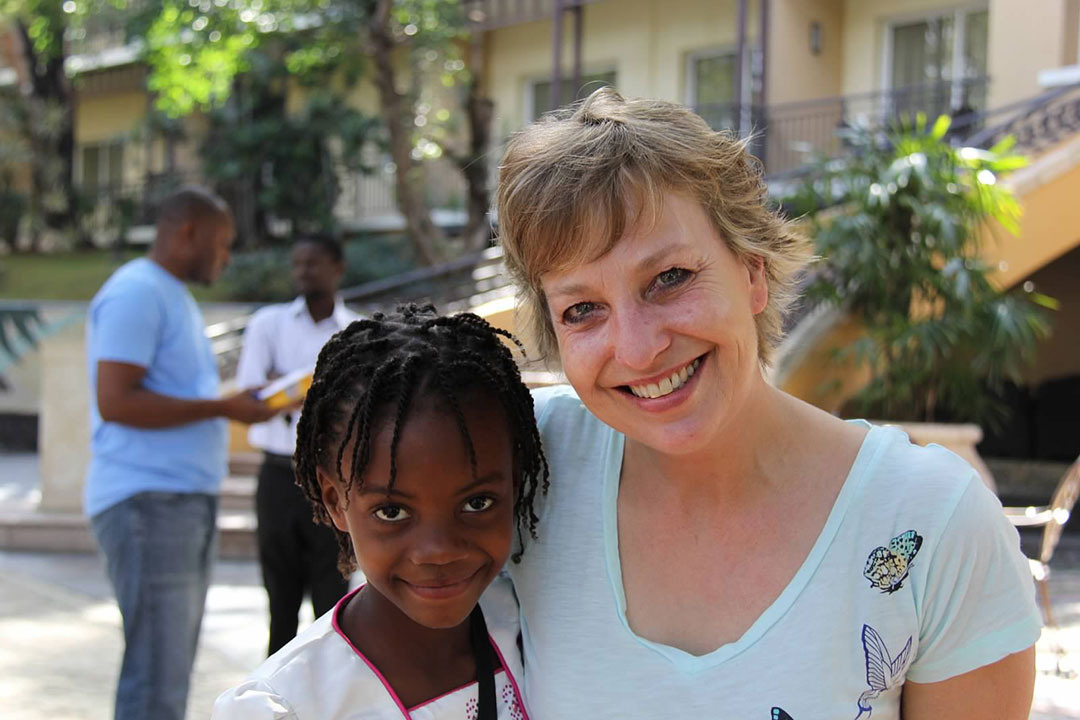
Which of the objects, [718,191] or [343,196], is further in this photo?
[343,196]

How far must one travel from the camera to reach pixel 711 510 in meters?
1.80

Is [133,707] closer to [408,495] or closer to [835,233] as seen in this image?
[408,495]

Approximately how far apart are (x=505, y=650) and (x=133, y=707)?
211 cm

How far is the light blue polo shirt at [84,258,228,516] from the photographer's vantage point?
3689mm

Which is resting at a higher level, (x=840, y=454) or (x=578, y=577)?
(x=840, y=454)

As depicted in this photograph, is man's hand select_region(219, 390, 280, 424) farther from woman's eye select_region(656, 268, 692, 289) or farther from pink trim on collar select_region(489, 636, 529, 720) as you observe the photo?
woman's eye select_region(656, 268, 692, 289)

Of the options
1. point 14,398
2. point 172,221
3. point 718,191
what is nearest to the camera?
point 718,191

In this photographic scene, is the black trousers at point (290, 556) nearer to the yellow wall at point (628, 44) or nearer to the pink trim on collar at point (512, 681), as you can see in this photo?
the pink trim on collar at point (512, 681)

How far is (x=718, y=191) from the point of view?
1.70 meters

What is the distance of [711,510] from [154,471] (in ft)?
8.05

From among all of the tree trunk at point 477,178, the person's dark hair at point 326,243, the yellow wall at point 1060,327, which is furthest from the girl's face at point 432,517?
the tree trunk at point 477,178

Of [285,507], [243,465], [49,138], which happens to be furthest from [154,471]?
[49,138]

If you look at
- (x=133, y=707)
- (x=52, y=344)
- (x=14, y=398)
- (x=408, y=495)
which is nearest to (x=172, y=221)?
(x=133, y=707)

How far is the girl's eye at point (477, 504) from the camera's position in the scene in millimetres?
1808
